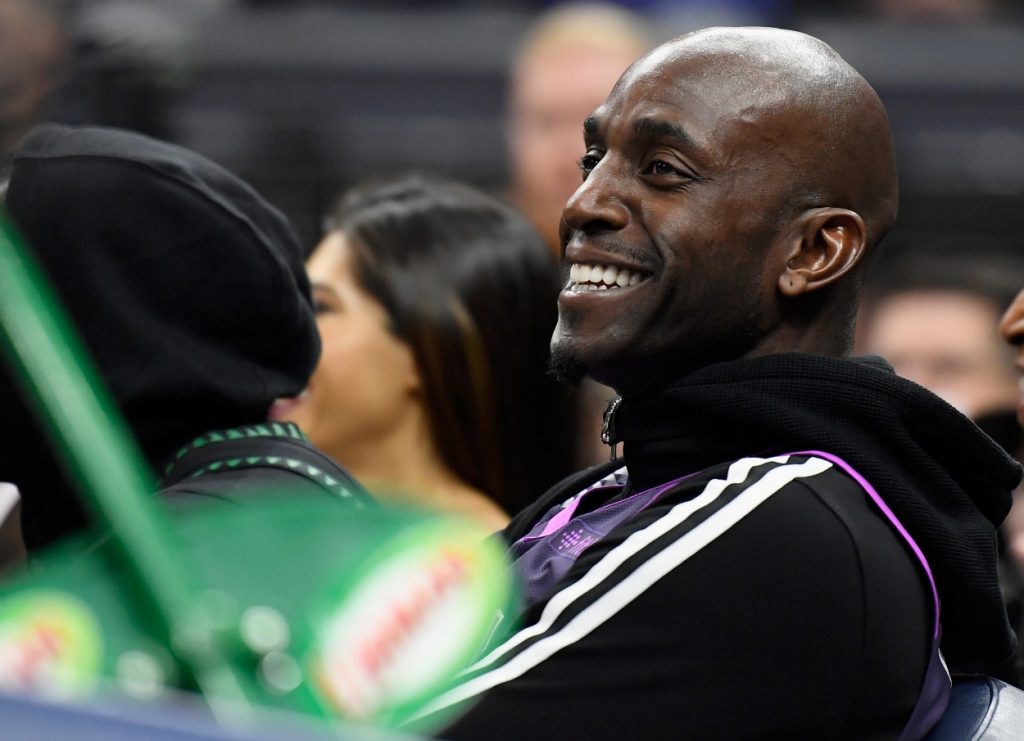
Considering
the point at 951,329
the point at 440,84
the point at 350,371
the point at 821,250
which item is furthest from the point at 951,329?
the point at 440,84

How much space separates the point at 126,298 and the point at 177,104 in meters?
4.52

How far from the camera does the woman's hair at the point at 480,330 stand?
10.8 ft

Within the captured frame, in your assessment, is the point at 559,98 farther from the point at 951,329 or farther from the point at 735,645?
the point at 735,645

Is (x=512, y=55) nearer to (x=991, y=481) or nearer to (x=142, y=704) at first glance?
(x=991, y=481)

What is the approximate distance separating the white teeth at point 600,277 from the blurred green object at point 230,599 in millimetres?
907

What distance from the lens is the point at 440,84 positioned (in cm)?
744

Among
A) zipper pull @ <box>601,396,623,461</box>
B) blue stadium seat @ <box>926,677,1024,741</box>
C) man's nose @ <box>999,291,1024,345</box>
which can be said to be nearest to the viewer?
blue stadium seat @ <box>926,677,1024,741</box>

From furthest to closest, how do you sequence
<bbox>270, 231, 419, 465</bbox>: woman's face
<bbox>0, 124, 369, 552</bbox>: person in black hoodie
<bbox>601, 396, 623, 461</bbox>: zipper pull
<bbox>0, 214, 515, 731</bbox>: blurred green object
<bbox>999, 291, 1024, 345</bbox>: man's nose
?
<bbox>270, 231, 419, 465</bbox>: woman's face → <bbox>999, 291, 1024, 345</bbox>: man's nose → <bbox>0, 124, 369, 552</bbox>: person in black hoodie → <bbox>601, 396, 623, 461</bbox>: zipper pull → <bbox>0, 214, 515, 731</bbox>: blurred green object

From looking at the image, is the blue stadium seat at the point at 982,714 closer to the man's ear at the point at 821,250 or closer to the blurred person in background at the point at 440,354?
the man's ear at the point at 821,250

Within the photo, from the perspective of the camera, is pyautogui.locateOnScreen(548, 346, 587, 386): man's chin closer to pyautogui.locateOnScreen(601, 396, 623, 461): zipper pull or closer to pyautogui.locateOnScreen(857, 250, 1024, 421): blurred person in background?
pyautogui.locateOnScreen(601, 396, 623, 461): zipper pull

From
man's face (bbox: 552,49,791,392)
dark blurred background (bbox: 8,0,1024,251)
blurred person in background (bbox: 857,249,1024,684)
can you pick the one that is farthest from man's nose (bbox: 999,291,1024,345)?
dark blurred background (bbox: 8,0,1024,251)

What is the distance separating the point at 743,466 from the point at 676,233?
0.32m

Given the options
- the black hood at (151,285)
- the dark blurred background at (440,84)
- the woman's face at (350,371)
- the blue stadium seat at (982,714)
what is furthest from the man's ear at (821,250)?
the dark blurred background at (440,84)

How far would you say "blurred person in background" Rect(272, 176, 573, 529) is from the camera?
10.8 feet
